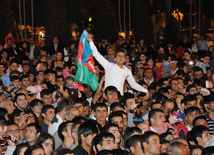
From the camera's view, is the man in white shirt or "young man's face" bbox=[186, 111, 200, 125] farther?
the man in white shirt

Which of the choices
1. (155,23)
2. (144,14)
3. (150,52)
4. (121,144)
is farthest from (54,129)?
(155,23)

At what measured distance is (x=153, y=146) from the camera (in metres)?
5.86

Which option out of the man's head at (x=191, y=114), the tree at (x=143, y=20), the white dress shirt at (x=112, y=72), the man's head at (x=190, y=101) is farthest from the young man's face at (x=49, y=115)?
the tree at (x=143, y=20)

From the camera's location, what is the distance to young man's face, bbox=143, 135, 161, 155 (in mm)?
5855

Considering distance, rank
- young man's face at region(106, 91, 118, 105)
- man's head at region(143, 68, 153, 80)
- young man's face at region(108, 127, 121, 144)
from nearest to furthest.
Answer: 1. young man's face at region(108, 127, 121, 144)
2. young man's face at region(106, 91, 118, 105)
3. man's head at region(143, 68, 153, 80)

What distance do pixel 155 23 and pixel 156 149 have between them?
2922cm

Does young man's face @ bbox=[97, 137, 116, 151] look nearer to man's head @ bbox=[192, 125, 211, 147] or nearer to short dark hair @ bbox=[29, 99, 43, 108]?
man's head @ bbox=[192, 125, 211, 147]

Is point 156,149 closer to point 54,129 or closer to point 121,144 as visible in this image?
point 121,144

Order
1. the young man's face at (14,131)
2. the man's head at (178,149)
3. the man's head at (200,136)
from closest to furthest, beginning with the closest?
the man's head at (178,149) → the man's head at (200,136) → the young man's face at (14,131)

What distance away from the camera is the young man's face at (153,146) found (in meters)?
5.86

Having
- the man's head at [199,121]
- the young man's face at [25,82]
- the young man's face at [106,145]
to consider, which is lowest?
the young man's face at [106,145]

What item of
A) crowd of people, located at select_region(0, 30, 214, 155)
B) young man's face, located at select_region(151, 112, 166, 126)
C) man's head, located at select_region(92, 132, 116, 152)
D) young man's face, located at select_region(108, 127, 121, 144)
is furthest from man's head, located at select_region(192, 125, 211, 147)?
man's head, located at select_region(92, 132, 116, 152)

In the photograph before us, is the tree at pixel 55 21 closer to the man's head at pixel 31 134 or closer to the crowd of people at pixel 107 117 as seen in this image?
the crowd of people at pixel 107 117

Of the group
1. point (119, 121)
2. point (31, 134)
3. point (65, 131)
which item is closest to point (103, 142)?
point (65, 131)
